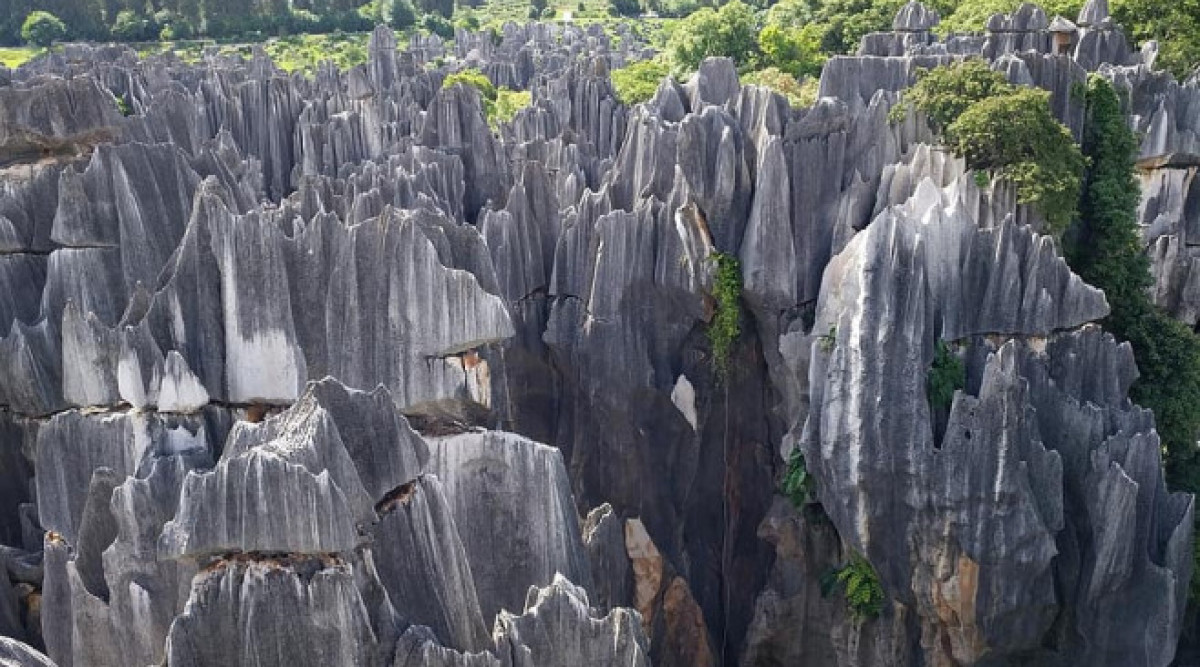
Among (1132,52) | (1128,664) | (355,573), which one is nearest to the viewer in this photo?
(355,573)

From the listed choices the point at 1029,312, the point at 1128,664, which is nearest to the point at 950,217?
the point at 1029,312

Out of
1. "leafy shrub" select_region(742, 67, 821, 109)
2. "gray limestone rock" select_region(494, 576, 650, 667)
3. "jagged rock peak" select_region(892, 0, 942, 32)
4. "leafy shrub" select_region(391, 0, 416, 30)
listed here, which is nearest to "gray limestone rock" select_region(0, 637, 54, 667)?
"gray limestone rock" select_region(494, 576, 650, 667)

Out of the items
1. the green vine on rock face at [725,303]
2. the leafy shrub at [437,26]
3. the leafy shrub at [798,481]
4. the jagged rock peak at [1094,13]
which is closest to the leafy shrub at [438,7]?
the leafy shrub at [437,26]

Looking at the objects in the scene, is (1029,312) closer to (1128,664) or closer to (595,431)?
(1128,664)

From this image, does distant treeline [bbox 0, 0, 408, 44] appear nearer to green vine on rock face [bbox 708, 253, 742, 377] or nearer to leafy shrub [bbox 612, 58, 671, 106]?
leafy shrub [bbox 612, 58, 671, 106]

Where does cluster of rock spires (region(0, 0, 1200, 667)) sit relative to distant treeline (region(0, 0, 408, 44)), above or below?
below

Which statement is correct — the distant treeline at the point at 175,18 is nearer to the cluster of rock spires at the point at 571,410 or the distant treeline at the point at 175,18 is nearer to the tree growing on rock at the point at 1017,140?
the cluster of rock spires at the point at 571,410
